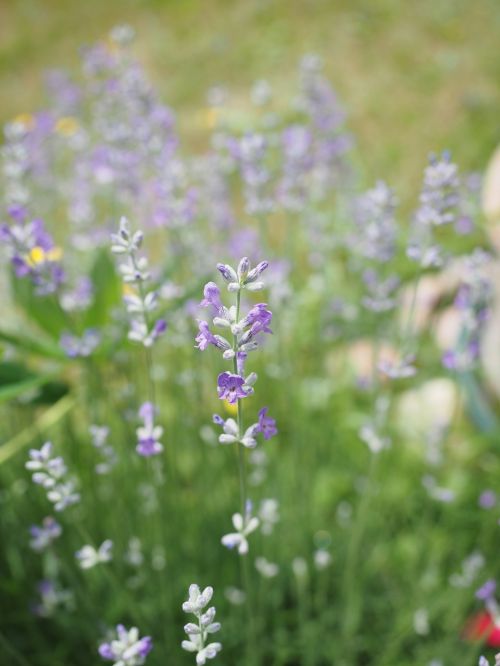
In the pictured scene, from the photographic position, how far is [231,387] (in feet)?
3.20

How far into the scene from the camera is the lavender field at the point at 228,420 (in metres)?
1.60

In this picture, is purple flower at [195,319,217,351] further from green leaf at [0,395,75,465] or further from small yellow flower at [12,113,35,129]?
small yellow flower at [12,113,35,129]

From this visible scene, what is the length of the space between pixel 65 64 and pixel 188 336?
5325 mm

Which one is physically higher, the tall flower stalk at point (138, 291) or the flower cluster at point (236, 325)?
the tall flower stalk at point (138, 291)

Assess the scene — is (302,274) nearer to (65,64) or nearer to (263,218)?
(263,218)

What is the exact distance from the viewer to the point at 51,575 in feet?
6.72

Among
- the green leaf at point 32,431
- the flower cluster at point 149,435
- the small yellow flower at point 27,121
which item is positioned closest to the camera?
the flower cluster at point 149,435

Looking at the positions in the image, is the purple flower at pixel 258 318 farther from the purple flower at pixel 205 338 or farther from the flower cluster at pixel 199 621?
the flower cluster at pixel 199 621

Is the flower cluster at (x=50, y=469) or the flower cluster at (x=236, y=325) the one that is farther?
the flower cluster at (x=50, y=469)

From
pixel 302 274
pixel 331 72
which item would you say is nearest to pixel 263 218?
pixel 302 274

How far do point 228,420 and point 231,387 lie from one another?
0.45 feet

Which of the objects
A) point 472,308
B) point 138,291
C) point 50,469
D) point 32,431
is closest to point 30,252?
point 138,291

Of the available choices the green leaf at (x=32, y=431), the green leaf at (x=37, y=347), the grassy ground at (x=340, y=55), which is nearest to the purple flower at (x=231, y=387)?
the green leaf at (x=32, y=431)

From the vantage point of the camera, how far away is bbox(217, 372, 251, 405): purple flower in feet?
3.16
